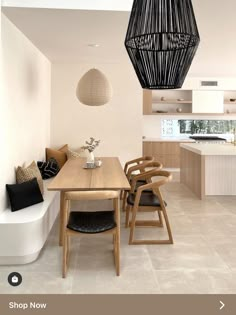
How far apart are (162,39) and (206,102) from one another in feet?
27.0

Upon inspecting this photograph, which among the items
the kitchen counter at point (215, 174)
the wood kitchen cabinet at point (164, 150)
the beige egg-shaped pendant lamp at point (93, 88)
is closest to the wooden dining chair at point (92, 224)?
the beige egg-shaped pendant lamp at point (93, 88)

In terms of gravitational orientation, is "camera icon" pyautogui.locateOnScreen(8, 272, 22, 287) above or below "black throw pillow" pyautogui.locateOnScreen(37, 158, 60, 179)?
below

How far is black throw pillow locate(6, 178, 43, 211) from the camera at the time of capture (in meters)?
3.61

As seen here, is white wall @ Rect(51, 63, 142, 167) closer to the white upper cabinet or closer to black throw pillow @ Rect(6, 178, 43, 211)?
the white upper cabinet

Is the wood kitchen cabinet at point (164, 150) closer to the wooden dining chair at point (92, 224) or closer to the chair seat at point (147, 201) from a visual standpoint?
the chair seat at point (147, 201)

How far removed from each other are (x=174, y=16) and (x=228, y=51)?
15.8 feet

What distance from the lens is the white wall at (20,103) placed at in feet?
12.2

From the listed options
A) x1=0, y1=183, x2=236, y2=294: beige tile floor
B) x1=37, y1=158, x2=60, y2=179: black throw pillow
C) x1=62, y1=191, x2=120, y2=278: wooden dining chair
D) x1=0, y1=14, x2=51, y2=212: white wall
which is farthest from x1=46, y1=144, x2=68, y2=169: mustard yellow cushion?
x1=62, y1=191, x2=120, y2=278: wooden dining chair

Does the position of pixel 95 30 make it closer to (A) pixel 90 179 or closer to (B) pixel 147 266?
(A) pixel 90 179

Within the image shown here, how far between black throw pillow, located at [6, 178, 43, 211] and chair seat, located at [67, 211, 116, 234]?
2.38ft

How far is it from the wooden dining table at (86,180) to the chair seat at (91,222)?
0.17 m

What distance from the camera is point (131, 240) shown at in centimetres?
368
